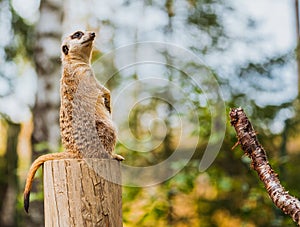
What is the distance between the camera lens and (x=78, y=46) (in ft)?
6.53

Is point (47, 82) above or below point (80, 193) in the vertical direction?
above

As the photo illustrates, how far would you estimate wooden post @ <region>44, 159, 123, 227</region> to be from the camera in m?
1.72

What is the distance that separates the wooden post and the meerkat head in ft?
1.55

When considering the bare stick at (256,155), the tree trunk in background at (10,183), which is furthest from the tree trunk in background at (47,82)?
the tree trunk in background at (10,183)

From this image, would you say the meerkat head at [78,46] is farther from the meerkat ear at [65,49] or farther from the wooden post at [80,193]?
the wooden post at [80,193]

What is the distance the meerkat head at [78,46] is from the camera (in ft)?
6.52

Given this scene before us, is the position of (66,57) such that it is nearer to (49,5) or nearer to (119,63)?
(119,63)

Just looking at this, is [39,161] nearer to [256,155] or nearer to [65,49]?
[65,49]

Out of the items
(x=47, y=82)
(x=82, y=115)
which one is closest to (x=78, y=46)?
(x=82, y=115)

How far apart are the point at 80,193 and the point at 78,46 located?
1.96 ft

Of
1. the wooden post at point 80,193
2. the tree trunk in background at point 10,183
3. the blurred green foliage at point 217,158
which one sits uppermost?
the tree trunk in background at point 10,183

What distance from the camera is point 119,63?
11.9 ft

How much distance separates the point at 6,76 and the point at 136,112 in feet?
8.98

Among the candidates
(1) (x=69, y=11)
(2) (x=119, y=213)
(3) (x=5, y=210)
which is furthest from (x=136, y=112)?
(3) (x=5, y=210)
